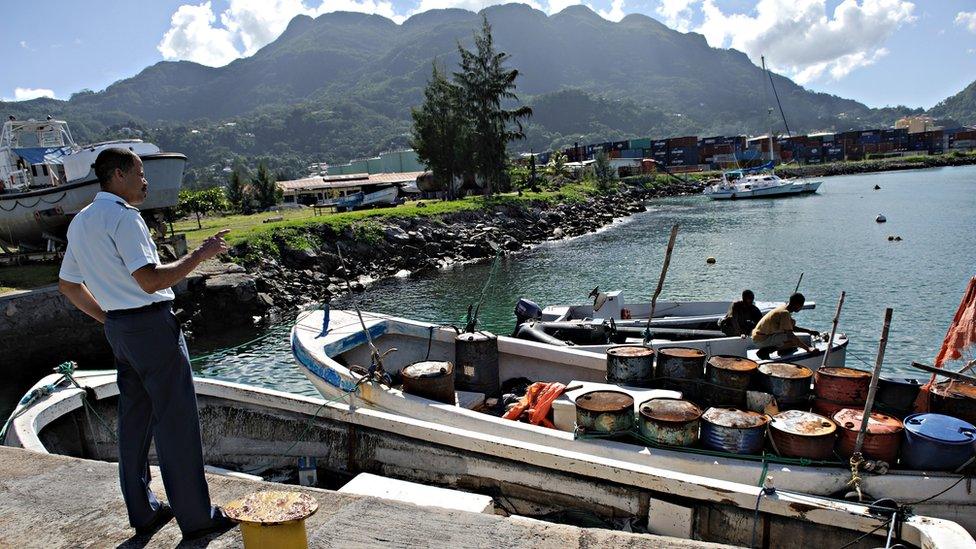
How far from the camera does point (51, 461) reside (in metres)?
5.11

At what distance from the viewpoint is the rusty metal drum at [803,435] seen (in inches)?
223

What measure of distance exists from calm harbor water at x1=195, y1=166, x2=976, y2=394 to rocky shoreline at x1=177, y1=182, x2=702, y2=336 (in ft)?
6.31

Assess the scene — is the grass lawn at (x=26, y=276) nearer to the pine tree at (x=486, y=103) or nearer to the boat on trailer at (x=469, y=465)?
the boat on trailer at (x=469, y=465)

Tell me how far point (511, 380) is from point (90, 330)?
1624 centimetres

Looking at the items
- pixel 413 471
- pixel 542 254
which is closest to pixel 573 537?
pixel 413 471

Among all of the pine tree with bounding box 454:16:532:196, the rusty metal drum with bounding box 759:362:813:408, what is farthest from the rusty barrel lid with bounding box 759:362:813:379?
the pine tree with bounding box 454:16:532:196

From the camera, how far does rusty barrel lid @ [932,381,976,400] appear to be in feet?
20.4

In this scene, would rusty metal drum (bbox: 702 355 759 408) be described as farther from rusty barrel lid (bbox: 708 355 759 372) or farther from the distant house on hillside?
the distant house on hillside

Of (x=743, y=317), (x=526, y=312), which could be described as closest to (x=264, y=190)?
(x=526, y=312)

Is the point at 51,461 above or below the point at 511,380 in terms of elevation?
above

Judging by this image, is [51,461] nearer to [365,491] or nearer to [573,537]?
[365,491]

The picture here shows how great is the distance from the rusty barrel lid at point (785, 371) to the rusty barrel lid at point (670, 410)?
3.69 ft

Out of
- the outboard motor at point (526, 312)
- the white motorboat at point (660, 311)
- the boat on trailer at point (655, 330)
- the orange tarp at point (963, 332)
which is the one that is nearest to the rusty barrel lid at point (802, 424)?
the orange tarp at point (963, 332)

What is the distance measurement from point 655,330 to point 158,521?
32.4 ft
